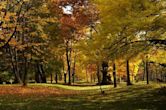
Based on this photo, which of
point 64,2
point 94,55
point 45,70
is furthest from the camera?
point 45,70

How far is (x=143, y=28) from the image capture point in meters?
18.2

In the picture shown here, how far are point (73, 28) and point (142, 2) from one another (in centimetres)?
2992

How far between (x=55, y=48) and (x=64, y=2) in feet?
33.2

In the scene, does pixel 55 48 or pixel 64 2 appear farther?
pixel 55 48

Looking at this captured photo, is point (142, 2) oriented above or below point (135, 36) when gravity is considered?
above

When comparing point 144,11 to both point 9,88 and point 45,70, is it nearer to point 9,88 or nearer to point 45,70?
point 9,88

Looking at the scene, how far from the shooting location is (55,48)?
5294 cm

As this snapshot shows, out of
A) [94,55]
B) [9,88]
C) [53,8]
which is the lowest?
[9,88]

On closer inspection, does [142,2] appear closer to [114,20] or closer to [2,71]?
[114,20]

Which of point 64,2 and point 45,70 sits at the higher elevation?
point 64,2

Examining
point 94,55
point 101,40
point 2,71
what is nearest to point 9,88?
point 94,55

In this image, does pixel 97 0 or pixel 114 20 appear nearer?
pixel 114 20

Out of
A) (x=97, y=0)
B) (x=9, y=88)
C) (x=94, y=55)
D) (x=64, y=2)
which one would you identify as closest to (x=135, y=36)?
(x=97, y=0)

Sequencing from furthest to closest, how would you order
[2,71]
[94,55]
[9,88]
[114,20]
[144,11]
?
[2,71], [9,88], [94,55], [114,20], [144,11]
